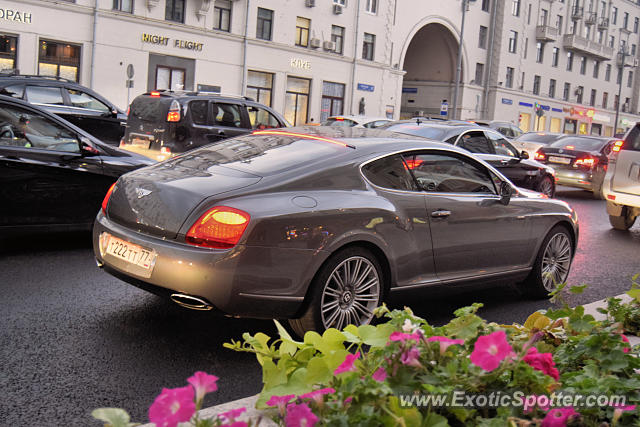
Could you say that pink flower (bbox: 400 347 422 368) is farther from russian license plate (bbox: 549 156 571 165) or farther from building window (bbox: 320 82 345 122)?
building window (bbox: 320 82 345 122)

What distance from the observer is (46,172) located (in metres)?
7.06

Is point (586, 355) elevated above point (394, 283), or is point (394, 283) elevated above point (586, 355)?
point (586, 355)

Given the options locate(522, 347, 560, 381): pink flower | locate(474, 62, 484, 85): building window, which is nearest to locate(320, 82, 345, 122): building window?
locate(474, 62, 484, 85): building window

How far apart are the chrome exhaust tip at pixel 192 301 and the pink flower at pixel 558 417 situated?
2.85 m

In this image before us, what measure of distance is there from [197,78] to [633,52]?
2190 inches

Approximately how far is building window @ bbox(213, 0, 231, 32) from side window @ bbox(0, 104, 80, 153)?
2756cm

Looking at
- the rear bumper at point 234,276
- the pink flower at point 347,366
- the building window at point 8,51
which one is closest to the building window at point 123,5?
the building window at point 8,51

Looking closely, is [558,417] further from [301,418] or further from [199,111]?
[199,111]

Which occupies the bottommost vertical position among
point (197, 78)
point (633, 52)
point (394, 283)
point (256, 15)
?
point (394, 283)

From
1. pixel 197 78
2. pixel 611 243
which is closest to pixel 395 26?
pixel 197 78

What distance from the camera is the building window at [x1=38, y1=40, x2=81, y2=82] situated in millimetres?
28000

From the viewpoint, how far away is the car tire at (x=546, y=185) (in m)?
15.2

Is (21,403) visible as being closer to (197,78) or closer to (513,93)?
(197,78)

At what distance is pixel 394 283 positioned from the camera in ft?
16.8
